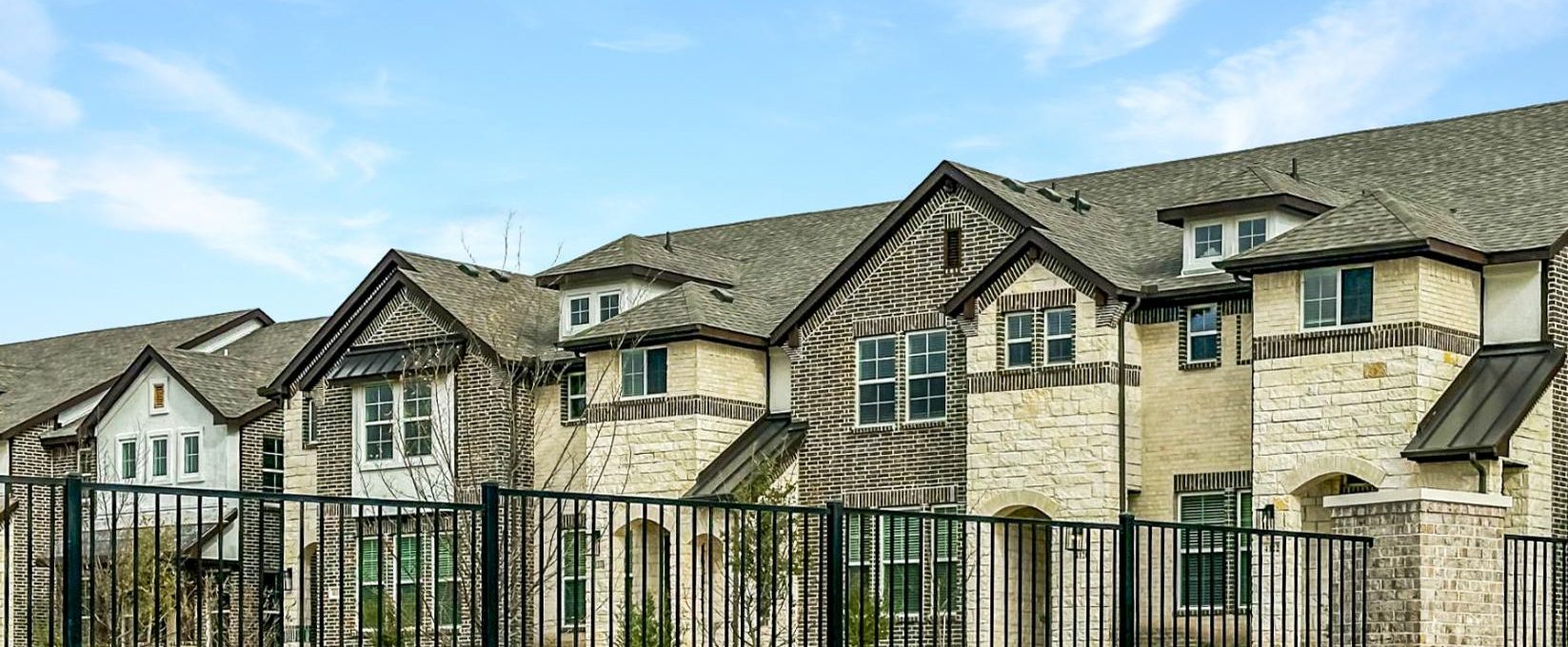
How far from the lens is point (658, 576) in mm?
30188

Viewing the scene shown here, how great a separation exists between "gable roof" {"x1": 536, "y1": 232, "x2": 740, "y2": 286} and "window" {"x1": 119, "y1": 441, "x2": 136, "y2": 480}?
1064 cm

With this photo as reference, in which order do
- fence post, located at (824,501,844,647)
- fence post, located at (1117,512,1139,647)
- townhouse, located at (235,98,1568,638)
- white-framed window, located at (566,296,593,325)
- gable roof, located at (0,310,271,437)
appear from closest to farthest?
fence post, located at (824,501,844,647), fence post, located at (1117,512,1139,647), townhouse, located at (235,98,1568,638), white-framed window, located at (566,296,593,325), gable roof, located at (0,310,271,437)

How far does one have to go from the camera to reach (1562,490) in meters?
29.2

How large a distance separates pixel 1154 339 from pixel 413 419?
13788 mm

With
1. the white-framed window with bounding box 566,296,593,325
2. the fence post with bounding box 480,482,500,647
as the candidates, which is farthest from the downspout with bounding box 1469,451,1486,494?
the fence post with bounding box 480,482,500,647

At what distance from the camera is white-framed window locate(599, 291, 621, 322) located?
38956mm

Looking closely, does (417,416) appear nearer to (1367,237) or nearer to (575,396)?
(575,396)

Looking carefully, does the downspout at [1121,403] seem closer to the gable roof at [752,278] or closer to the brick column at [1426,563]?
the gable roof at [752,278]

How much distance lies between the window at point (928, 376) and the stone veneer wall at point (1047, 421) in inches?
41.0

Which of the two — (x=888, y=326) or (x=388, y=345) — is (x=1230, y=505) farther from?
(x=388, y=345)

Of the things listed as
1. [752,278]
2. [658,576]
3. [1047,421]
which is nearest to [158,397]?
[752,278]

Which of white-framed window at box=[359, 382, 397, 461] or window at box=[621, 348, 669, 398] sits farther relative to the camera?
white-framed window at box=[359, 382, 397, 461]

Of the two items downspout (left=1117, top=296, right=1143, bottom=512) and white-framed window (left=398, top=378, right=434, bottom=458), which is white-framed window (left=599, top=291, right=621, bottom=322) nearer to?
white-framed window (left=398, top=378, right=434, bottom=458)

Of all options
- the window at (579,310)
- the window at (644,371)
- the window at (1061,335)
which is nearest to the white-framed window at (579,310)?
the window at (579,310)
